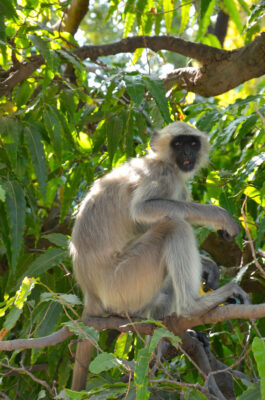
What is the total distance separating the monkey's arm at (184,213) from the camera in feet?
12.9

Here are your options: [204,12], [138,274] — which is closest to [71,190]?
[138,274]

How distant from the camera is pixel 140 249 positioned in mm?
3914

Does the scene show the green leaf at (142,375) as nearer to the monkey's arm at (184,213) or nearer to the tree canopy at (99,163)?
the tree canopy at (99,163)

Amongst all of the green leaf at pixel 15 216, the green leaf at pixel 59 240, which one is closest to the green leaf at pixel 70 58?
the green leaf at pixel 15 216

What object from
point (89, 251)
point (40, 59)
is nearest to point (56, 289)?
point (89, 251)

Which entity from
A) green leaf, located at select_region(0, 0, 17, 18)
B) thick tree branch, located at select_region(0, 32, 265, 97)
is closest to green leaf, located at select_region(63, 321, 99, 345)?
green leaf, located at select_region(0, 0, 17, 18)

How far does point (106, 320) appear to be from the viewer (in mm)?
3678

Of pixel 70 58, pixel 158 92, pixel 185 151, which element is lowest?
pixel 185 151

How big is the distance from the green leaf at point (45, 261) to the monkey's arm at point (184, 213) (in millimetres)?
550

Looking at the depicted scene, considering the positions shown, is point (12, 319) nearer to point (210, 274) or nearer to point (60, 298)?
point (60, 298)

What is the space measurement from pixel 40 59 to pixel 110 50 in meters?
0.66

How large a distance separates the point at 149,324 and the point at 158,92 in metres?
1.48

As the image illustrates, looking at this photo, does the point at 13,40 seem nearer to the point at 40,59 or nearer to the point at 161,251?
the point at 40,59

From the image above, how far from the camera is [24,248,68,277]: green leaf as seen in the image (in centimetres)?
391
